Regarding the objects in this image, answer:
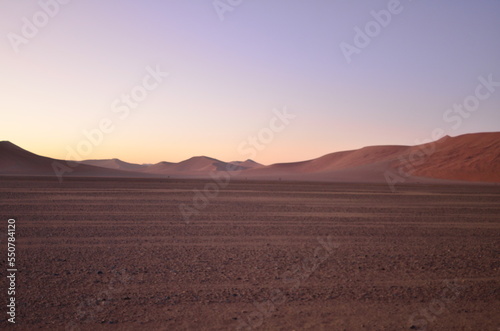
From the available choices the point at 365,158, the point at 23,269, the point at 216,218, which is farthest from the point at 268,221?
the point at 365,158

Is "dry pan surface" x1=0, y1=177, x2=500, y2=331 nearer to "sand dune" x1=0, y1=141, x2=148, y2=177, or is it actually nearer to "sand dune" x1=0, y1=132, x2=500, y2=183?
"sand dune" x1=0, y1=132, x2=500, y2=183

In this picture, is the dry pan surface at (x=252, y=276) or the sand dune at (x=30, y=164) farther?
the sand dune at (x=30, y=164)

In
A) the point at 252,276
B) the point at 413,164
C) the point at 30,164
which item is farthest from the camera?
the point at 30,164

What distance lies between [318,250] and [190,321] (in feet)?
14.8

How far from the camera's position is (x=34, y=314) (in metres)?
4.77

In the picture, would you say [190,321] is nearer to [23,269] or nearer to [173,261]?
[173,261]

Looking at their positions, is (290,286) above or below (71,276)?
below

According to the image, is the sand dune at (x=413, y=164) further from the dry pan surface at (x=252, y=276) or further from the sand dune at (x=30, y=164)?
the dry pan surface at (x=252, y=276)

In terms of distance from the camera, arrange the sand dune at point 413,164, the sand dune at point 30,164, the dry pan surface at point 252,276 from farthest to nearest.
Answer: the sand dune at point 30,164, the sand dune at point 413,164, the dry pan surface at point 252,276

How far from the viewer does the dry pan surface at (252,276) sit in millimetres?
4797

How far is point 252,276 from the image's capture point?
6.47 m

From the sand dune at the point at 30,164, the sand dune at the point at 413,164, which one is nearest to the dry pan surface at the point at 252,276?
the sand dune at the point at 413,164

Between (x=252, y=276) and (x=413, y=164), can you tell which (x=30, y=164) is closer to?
(x=413, y=164)

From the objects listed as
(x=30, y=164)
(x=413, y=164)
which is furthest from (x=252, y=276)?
(x=30, y=164)
